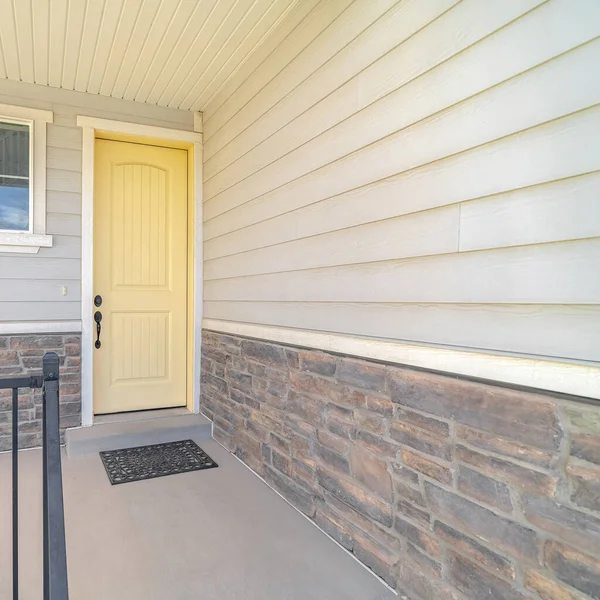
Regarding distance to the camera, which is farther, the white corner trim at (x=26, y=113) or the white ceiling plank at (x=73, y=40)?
the white corner trim at (x=26, y=113)

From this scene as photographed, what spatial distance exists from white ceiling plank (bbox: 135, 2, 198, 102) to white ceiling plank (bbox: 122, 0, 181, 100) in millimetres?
16

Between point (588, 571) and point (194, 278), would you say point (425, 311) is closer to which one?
point (588, 571)

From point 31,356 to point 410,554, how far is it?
2.89 m

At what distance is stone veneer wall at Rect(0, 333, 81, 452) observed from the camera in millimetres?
3246

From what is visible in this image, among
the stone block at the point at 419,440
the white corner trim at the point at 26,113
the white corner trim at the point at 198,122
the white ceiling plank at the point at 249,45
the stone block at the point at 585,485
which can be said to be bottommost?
the stone block at the point at 419,440

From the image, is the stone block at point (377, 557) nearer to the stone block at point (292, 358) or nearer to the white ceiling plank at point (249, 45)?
→ the stone block at point (292, 358)

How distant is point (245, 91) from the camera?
307 cm

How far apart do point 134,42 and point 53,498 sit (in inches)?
106

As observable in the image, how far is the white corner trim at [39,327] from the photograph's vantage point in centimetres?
327

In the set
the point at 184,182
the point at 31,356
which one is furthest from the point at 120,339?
the point at 184,182

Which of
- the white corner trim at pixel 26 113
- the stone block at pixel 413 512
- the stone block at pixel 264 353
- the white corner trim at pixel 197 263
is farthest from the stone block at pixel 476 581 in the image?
the white corner trim at pixel 26 113

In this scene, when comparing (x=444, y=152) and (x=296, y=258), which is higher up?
(x=444, y=152)

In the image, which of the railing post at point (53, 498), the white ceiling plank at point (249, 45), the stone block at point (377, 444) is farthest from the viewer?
the white ceiling plank at point (249, 45)

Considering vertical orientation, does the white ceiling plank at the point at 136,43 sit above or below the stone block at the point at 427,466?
above
